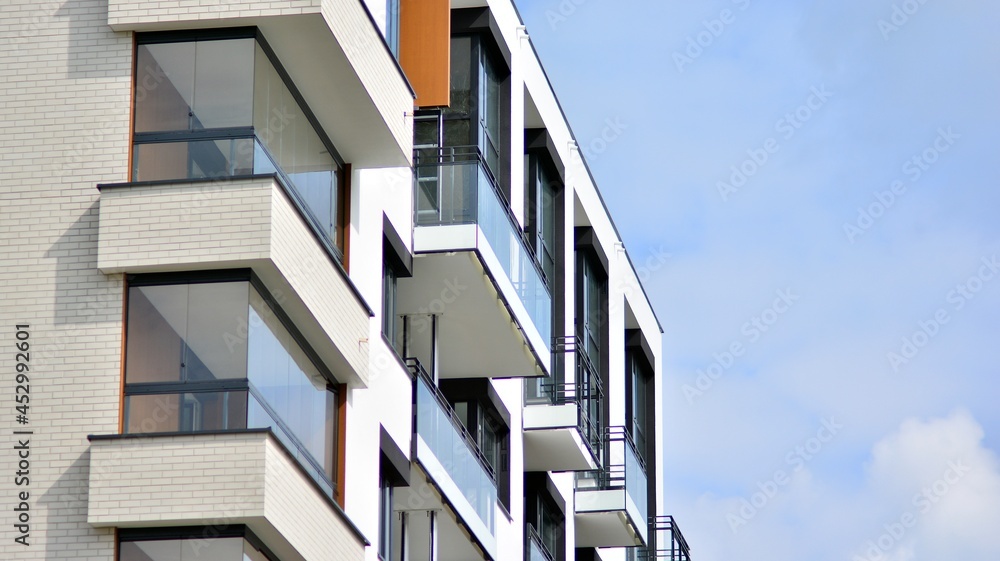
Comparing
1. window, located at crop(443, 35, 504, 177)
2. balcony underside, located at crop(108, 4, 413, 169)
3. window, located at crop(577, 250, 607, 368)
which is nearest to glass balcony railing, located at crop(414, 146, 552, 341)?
window, located at crop(443, 35, 504, 177)

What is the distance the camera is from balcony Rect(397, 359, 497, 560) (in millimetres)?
29312

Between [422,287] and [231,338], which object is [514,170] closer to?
[422,287]

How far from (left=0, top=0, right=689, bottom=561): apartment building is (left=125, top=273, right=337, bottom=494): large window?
0.09 feet

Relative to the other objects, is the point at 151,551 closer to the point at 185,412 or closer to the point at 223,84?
the point at 185,412

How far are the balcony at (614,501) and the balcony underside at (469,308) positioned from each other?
7.66m

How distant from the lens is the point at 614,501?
A: 41.6m

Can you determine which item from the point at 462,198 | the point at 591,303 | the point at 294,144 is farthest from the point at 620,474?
the point at 294,144

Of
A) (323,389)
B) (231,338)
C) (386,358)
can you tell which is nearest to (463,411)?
(386,358)

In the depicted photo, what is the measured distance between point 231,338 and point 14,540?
3103 millimetres

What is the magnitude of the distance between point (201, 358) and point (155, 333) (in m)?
0.58

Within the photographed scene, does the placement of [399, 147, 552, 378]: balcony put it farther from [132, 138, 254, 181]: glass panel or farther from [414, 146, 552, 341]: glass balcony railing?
[132, 138, 254, 181]: glass panel

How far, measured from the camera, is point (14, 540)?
21.5 metres

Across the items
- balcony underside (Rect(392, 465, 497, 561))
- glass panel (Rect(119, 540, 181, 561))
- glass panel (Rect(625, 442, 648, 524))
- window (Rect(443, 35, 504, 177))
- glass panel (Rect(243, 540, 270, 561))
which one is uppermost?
window (Rect(443, 35, 504, 177))

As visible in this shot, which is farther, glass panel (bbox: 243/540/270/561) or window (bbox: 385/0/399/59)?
window (bbox: 385/0/399/59)
